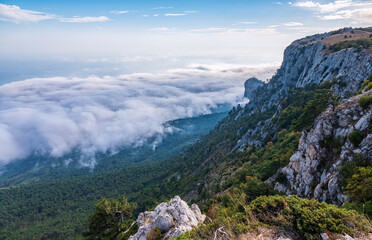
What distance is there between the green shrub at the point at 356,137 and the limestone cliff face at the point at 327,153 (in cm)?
35

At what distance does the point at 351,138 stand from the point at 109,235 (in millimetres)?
44201

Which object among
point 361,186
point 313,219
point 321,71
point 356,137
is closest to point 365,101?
point 356,137

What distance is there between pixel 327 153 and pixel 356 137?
4.40m

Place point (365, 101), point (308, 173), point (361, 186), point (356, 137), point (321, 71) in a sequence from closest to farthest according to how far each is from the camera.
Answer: point (361, 186)
point (356, 137)
point (365, 101)
point (308, 173)
point (321, 71)

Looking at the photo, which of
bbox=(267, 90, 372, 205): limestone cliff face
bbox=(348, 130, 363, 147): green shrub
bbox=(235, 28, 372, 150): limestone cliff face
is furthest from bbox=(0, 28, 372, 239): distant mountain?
bbox=(235, 28, 372, 150): limestone cliff face

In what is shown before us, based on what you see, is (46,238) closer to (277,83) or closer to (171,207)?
(171,207)

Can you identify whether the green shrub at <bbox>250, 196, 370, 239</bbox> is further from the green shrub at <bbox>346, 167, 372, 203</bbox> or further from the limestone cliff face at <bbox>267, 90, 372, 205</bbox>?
the limestone cliff face at <bbox>267, 90, 372, 205</bbox>

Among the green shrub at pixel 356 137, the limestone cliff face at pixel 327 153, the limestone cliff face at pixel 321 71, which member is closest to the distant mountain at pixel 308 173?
the green shrub at pixel 356 137

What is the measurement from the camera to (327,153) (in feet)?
86.8

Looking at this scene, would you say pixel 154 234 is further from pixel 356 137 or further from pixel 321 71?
pixel 321 71

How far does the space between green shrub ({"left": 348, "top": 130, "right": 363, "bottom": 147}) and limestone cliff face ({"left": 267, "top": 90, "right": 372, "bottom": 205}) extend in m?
0.35

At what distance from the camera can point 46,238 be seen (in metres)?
102

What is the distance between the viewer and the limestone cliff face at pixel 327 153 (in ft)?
73.1

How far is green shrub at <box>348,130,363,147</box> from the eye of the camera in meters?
22.8
